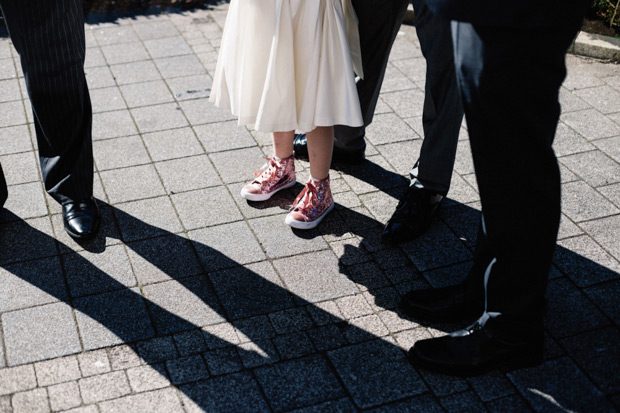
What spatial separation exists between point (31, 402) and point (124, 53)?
346 cm

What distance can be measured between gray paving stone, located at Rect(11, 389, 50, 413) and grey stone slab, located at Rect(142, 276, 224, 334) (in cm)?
52

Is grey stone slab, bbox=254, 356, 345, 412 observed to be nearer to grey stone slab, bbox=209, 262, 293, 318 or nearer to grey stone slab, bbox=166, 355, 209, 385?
grey stone slab, bbox=166, 355, 209, 385

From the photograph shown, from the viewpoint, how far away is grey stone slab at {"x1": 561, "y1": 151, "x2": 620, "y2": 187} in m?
3.88

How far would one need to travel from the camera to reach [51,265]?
3.20 m

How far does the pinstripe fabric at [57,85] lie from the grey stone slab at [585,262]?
237 cm

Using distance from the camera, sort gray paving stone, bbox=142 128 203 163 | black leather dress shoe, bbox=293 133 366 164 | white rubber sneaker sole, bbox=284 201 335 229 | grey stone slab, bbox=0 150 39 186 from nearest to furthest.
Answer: white rubber sneaker sole, bbox=284 201 335 229 < grey stone slab, bbox=0 150 39 186 < black leather dress shoe, bbox=293 133 366 164 < gray paving stone, bbox=142 128 203 163

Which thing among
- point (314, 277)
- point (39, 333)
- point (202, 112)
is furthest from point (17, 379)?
point (202, 112)

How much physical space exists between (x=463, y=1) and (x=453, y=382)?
1.40m

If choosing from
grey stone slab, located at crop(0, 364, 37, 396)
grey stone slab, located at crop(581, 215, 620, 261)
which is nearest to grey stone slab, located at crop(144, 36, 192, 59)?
grey stone slab, located at crop(0, 364, 37, 396)


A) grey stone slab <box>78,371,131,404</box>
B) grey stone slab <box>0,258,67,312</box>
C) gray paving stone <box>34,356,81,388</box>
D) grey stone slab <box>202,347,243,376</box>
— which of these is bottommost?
grey stone slab <box>0,258,67,312</box>

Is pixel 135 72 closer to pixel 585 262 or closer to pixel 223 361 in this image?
pixel 223 361

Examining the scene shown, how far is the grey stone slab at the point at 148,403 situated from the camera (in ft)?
8.14

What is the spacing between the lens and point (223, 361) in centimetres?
270

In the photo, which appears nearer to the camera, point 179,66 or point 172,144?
point 172,144
